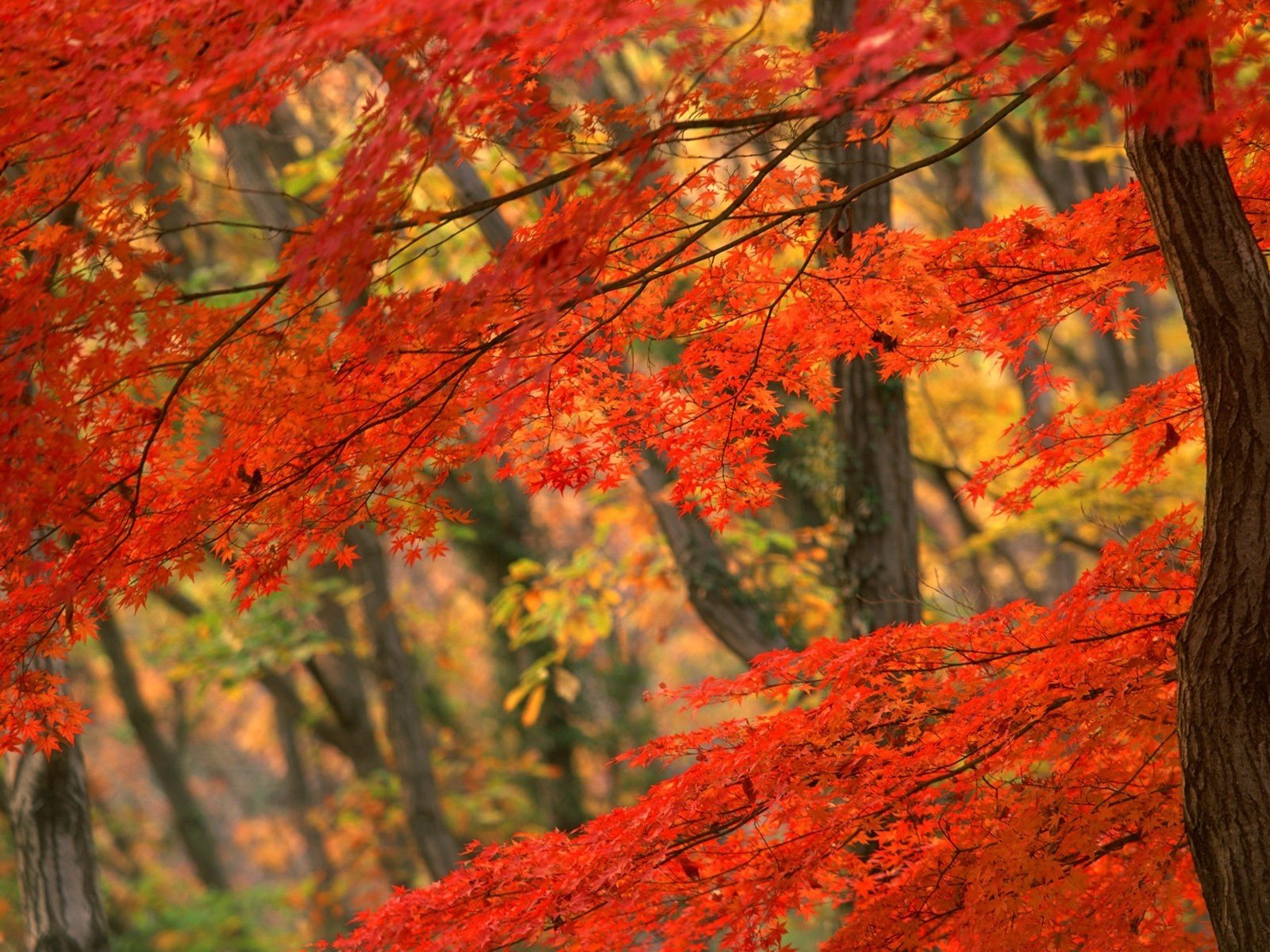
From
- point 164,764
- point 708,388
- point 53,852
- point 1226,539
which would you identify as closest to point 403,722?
point 53,852

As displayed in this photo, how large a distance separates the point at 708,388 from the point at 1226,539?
1.63 metres

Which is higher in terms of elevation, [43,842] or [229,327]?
[229,327]

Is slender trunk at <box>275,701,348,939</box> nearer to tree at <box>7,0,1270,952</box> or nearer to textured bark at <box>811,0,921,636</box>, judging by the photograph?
textured bark at <box>811,0,921,636</box>

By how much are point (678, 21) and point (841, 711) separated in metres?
2.23

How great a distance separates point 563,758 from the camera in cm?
1195

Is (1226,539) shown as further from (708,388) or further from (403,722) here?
(403,722)

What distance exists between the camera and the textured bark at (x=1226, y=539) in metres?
3.31

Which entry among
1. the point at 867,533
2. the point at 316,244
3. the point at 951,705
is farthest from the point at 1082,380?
the point at 316,244

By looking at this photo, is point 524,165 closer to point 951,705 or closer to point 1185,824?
point 951,705

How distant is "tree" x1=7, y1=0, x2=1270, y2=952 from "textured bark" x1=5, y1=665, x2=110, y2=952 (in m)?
1.77

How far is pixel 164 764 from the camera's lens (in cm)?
1383

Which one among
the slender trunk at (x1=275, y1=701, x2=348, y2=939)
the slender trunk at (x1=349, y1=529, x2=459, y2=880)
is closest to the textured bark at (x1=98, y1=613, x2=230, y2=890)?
the slender trunk at (x1=275, y1=701, x2=348, y2=939)

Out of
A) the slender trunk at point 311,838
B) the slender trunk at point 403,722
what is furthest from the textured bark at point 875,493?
the slender trunk at point 311,838

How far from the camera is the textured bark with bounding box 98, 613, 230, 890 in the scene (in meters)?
12.4
